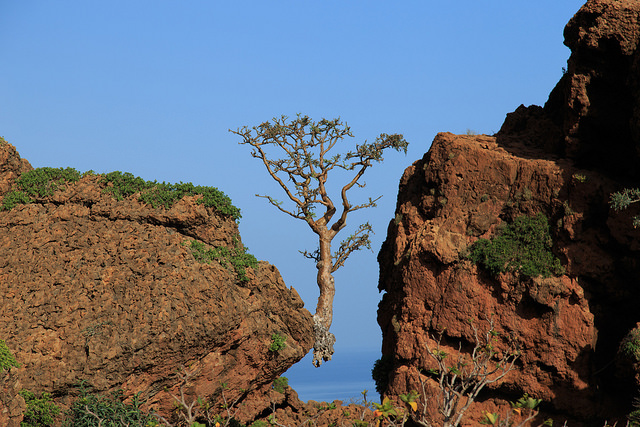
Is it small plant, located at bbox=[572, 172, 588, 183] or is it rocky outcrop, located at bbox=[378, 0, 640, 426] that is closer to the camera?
rocky outcrop, located at bbox=[378, 0, 640, 426]

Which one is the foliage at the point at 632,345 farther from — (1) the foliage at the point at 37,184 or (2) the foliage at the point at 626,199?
(1) the foliage at the point at 37,184

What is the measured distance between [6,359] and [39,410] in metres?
1.48

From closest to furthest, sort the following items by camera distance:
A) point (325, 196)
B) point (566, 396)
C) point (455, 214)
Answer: point (566, 396) → point (455, 214) → point (325, 196)

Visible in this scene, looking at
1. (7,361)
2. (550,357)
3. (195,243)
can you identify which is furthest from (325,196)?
(7,361)

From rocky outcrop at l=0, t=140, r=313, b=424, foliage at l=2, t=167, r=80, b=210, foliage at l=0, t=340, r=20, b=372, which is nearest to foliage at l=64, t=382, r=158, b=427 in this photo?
rocky outcrop at l=0, t=140, r=313, b=424

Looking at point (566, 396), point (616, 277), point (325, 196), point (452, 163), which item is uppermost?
point (325, 196)

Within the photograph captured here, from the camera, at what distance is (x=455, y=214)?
2136 cm

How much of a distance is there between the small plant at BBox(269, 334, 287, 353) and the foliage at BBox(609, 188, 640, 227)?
31.9ft

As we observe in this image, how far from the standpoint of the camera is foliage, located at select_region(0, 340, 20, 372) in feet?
55.2

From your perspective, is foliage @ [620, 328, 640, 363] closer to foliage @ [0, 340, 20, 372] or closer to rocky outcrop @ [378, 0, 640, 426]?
rocky outcrop @ [378, 0, 640, 426]

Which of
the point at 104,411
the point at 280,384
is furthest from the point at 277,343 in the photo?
the point at 104,411

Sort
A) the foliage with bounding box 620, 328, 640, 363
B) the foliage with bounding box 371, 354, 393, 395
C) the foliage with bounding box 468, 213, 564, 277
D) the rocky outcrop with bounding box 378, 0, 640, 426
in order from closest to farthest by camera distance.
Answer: the foliage with bounding box 620, 328, 640, 363, the rocky outcrop with bounding box 378, 0, 640, 426, the foliage with bounding box 468, 213, 564, 277, the foliage with bounding box 371, 354, 393, 395

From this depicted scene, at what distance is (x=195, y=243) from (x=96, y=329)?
358 cm

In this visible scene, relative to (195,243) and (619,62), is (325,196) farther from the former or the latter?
(619,62)
